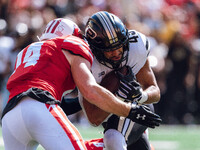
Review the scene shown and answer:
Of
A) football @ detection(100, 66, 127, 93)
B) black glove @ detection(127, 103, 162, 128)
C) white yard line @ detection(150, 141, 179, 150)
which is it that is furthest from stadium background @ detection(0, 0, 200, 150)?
black glove @ detection(127, 103, 162, 128)

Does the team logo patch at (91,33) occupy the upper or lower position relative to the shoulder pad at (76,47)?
lower

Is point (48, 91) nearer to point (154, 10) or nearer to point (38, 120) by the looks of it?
point (38, 120)

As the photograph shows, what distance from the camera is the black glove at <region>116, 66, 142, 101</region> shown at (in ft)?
12.3

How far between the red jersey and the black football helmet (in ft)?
1.37

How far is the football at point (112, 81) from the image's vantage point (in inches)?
155

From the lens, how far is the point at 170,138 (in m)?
7.35

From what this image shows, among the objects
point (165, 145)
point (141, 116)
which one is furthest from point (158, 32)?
point (141, 116)

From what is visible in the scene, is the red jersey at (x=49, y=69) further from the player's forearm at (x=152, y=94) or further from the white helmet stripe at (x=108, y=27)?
the player's forearm at (x=152, y=94)

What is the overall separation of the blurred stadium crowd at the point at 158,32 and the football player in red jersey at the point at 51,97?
4.52 metres

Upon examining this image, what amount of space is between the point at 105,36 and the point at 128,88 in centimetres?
45

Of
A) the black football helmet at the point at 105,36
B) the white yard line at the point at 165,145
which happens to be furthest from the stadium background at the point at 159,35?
the black football helmet at the point at 105,36

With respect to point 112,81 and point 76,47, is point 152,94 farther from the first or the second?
point 76,47

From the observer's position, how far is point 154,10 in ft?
31.3

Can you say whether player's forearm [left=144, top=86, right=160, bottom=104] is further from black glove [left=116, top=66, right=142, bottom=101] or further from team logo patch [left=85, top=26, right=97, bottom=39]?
team logo patch [left=85, top=26, right=97, bottom=39]
